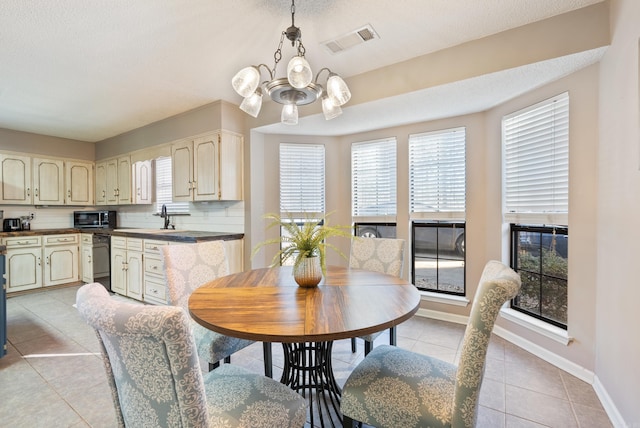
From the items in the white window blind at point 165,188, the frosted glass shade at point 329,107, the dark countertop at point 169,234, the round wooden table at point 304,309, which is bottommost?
the round wooden table at point 304,309

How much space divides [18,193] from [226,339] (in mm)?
5068

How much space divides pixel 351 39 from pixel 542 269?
2506 millimetres

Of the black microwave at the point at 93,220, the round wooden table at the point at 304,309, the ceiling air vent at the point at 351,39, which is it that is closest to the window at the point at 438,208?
the ceiling air vent at the point at 351,39

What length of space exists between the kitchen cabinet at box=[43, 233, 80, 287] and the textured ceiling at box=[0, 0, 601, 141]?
2.37 meters

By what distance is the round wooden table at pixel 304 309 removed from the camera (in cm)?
113

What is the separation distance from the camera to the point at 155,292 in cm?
370

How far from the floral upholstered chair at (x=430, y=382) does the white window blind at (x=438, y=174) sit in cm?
202

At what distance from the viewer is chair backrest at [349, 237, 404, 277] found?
2414mm

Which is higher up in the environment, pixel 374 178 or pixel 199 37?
pixel 199 37

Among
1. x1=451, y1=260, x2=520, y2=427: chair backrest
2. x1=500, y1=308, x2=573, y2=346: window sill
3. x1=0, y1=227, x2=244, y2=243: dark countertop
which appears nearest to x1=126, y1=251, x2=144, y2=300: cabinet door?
x1=0, y1=227, x2=244, y2=243: dark countertop

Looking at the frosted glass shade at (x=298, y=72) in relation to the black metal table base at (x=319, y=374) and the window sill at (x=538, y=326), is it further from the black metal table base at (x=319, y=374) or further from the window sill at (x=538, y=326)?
the window sill at (x=538, y=326)

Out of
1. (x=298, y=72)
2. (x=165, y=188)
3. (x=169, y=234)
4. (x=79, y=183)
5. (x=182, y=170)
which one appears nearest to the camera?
(x=298, y=72)

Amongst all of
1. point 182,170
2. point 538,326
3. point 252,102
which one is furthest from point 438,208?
point 182,170

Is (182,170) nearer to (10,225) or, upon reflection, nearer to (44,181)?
(44,181)
